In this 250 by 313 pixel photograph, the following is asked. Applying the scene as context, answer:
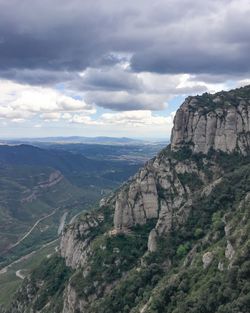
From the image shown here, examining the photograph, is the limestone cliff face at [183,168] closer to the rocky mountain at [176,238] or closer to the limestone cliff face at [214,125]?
the limestone cliff face at [214,125]

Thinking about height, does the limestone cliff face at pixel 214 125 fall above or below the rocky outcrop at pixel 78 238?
above

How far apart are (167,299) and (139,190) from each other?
6903cm

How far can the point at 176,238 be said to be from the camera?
144 metres

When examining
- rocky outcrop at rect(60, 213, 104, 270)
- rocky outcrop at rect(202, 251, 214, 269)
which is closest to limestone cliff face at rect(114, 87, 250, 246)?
rocky outcrop at rect(60, 213, 104, 270)

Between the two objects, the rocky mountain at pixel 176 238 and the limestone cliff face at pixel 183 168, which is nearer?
the rocky mountain at pixel 176 238

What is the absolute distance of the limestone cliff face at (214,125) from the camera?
18050 centimetres

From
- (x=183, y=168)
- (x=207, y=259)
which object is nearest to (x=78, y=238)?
(x=183, y=168)

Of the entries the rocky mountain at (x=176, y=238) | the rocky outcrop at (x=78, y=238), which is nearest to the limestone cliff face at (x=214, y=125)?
the rocky mountain at (x=176, y=238)

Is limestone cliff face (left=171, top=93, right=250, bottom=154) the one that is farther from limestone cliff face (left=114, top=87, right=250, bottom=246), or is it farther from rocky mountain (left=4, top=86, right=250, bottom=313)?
rocky mountain (left=4, top=86, right=250, bottom=313)

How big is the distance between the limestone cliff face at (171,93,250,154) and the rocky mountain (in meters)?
0.39

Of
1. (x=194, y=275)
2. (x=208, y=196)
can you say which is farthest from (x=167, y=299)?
(x=208, y=196)

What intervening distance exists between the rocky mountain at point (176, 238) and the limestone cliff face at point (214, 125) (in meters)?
0.39

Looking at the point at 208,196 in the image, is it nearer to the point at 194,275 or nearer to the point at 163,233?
the point at 163,233

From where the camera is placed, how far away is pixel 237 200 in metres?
143
